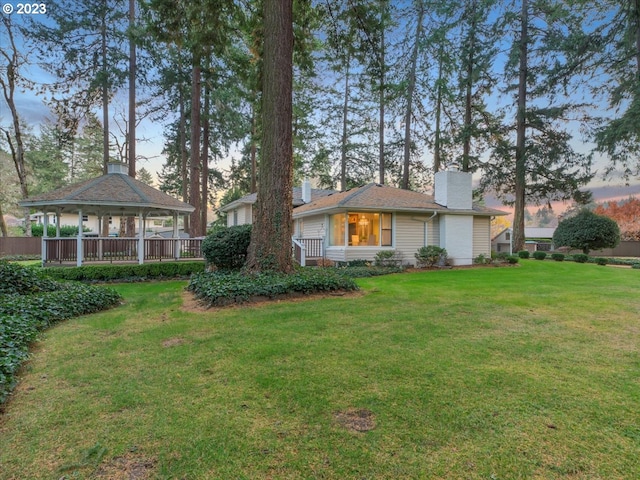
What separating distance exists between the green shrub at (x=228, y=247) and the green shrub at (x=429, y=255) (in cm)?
771

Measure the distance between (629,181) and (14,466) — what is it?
23184 millimetres

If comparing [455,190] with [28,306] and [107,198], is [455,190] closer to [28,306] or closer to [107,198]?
[107,198]

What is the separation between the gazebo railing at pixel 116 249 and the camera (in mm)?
11352

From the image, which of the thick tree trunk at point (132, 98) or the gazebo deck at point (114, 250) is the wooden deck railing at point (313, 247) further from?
the thick tree trunk at point (132, 98)

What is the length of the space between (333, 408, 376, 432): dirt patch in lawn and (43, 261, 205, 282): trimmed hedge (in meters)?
10.2

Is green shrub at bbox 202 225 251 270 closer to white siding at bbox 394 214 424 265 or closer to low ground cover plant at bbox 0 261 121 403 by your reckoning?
low ground cover plant at bbox 0 261 121 403

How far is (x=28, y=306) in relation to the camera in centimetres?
525

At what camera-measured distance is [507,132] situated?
20.6 meters

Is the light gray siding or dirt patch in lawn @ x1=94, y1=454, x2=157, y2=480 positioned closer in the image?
dirt patch in lawn @ x1=94, y1=454, x2=157, y2=480

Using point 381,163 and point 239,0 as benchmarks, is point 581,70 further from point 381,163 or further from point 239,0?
point 239,0

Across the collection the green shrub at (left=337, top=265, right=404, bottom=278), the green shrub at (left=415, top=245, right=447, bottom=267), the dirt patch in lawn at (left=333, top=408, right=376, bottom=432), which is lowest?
the dirt patch in lawn at (left=333, top=408, right=376, bottom=432)

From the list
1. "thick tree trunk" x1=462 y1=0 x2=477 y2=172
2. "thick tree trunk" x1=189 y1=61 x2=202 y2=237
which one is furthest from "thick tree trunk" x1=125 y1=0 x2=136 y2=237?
"thick tree trunk" x1=462 y1=0 x2=477 y2=172

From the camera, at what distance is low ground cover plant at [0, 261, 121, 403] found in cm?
335

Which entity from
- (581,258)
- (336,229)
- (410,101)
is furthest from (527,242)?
(336,229)
